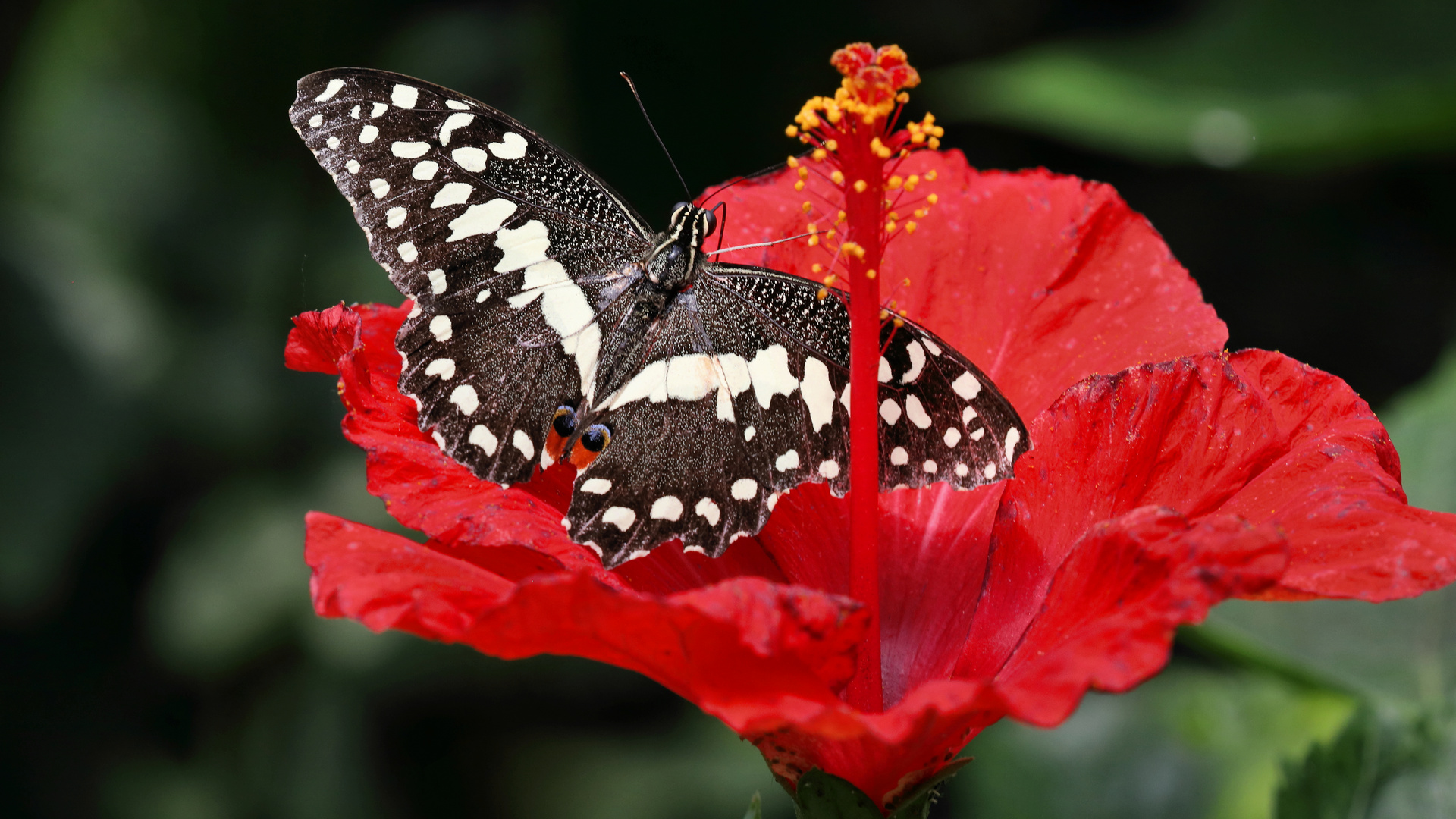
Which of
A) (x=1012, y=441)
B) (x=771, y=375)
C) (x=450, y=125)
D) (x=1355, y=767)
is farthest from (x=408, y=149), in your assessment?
(x=1355, y=767)

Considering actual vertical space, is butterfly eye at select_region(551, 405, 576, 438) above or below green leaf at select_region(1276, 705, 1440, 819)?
above

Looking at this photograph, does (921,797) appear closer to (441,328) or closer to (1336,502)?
(1336,502)

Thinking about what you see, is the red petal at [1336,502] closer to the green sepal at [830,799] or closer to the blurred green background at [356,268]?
the green sepal at [830,799]

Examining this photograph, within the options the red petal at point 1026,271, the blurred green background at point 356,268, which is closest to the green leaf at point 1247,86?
the blurred green background at point 356,268

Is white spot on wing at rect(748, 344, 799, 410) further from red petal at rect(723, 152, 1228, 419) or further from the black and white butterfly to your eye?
red petal at rect(723, 152, 1228, 419)

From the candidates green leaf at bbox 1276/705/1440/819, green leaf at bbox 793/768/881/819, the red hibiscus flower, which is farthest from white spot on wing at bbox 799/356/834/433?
green leaf at bbox 1276/705/1440/819
